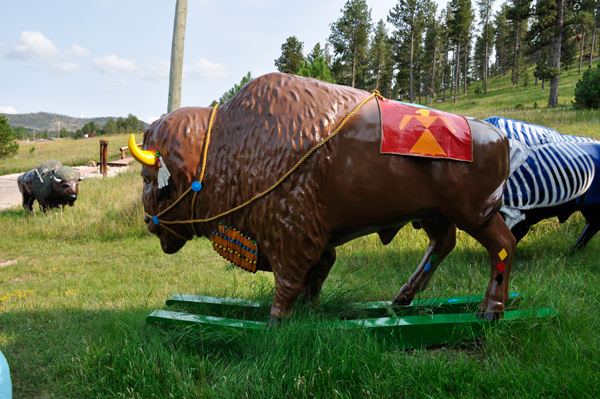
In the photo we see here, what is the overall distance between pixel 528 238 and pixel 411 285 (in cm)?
293

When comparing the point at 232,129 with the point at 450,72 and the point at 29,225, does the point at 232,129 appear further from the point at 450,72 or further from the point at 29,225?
the point at 450,72

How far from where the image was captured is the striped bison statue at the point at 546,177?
3.79 m

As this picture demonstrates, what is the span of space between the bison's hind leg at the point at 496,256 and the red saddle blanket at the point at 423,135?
1.54 ft

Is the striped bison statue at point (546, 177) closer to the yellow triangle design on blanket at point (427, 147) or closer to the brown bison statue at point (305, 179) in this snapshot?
the brown bison statue at point (305, 179)

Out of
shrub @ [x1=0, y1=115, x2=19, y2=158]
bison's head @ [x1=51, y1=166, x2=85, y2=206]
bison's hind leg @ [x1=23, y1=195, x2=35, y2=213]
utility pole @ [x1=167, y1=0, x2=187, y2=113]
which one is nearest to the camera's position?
utility pole @ [x1=167, y1=0, x2=187, y2=113]

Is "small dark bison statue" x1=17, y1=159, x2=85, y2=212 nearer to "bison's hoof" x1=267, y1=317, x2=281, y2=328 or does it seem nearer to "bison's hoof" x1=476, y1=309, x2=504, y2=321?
"bison's hoof" x1=267, y1=317, x2=281, y2=328

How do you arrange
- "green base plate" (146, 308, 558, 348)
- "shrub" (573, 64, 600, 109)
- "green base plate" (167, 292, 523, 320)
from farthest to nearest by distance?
"shrub" (573, 64, 600, 109), "green base plate" (167, 292, 523, 320), "green base plate" (146, 308, 558, 348)

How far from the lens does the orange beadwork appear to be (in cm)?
234

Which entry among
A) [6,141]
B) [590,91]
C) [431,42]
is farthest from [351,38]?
[6,141]

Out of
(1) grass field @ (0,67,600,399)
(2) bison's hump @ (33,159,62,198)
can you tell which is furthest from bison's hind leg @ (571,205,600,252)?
(2) bison's hump @ (33,159,62,198)

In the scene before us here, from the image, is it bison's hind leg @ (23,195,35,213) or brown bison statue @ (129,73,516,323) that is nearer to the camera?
brown bison statue @ (129,73,516,323)

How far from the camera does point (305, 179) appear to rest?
7.16 feet

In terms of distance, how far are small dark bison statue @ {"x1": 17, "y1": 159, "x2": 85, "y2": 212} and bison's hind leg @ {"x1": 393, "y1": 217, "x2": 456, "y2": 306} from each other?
26.8 ft

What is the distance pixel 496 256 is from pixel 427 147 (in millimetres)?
827
